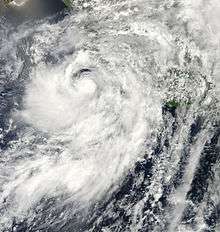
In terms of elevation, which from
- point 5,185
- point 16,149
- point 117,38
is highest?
point 117,38

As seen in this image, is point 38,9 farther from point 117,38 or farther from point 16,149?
point 16,149

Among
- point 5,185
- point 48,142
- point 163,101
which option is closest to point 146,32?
point 163,101

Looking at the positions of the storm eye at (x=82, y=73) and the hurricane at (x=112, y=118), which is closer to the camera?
the hurricane at (x=112, y=118)

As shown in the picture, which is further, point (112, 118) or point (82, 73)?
point (82, 73)

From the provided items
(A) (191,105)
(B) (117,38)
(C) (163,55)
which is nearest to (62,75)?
(B) (117,38)

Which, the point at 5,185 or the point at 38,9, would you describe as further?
the point at 38,9

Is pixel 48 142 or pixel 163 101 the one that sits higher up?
pixel 163 101

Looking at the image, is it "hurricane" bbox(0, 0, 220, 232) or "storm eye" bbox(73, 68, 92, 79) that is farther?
"storm eye" bbox(73, 68, 92, 79)

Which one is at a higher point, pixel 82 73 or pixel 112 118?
pixel 82 73
